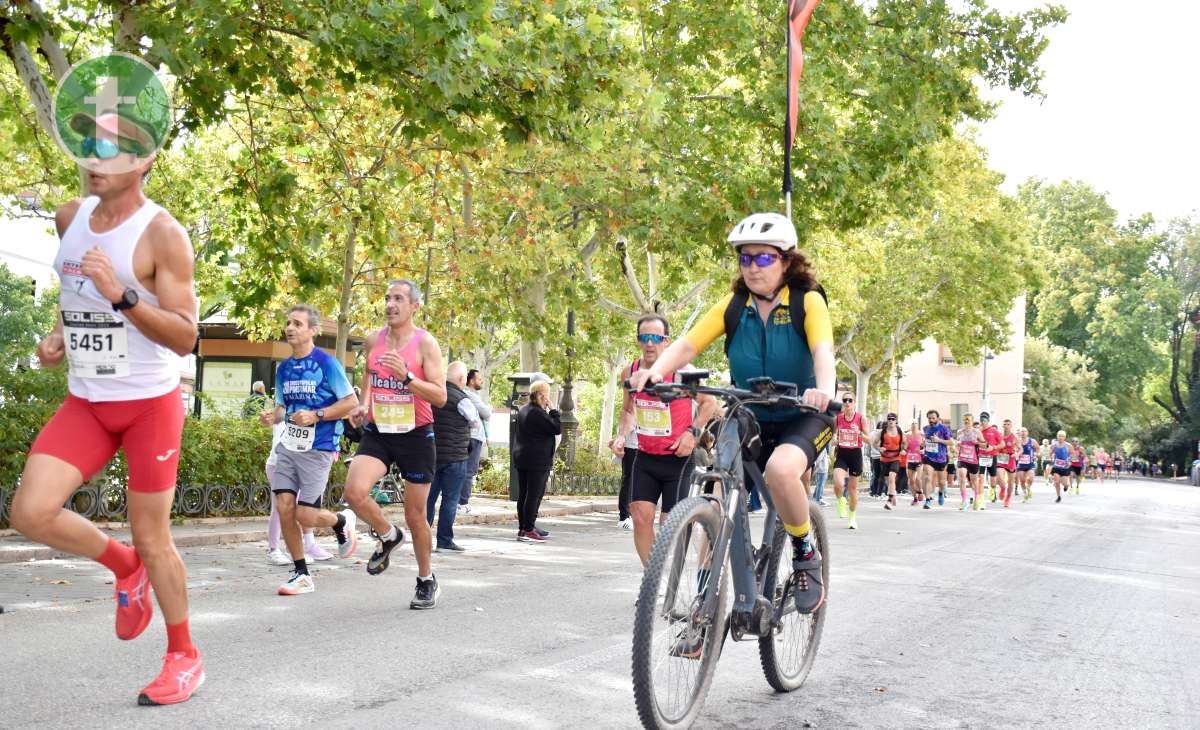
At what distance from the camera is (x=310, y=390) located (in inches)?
347

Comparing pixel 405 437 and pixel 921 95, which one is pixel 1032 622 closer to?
pixel 405 437

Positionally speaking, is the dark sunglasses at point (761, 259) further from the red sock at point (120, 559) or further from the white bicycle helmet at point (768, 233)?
the red sock at point (120, 559)

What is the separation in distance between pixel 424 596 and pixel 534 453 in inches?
262

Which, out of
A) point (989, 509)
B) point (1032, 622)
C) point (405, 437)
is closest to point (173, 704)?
point (405, 437)

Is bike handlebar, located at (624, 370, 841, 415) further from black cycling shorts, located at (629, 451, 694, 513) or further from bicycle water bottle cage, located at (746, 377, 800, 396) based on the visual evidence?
black cycling shorts, located at (629, 451, 694, 513)

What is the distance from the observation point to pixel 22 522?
454 centimetres

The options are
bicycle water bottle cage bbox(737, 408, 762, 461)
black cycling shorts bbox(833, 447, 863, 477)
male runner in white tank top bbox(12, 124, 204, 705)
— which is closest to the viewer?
male runner in white tank top bbox(12, 124, 204, 705)

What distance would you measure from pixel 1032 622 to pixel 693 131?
14323 mm

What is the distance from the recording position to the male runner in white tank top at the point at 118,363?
4.62 metres

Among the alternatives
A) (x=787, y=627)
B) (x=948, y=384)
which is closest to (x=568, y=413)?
(x=787, y=627)

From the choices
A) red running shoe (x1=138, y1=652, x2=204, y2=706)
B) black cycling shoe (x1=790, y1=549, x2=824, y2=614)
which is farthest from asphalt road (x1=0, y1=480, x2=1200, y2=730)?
black cycling shoe (x1=790, y1=549, x2=824, y2=614)

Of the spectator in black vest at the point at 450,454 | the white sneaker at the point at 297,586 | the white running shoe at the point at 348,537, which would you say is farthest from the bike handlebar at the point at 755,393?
the spectator in black vest at the point at 450,454

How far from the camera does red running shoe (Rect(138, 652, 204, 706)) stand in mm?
5012

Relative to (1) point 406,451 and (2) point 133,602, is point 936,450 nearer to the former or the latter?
(1) point 406,451
